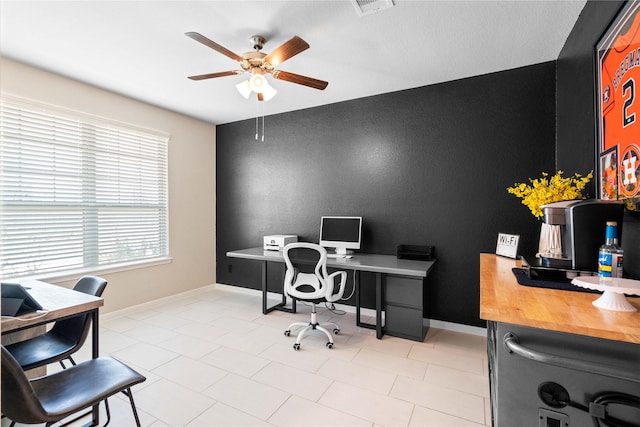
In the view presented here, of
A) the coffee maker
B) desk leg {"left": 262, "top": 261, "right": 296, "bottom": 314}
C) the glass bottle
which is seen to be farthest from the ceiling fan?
desk leg {"left": 262, "top": 261, "right": 296, "bottom": 314}

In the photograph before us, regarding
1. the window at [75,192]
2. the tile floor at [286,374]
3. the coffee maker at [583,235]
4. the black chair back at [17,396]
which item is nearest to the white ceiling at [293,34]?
the window at [75,192]

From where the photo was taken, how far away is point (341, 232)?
12.1 feet

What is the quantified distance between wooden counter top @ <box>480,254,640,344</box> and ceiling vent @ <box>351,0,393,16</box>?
194 centimetres

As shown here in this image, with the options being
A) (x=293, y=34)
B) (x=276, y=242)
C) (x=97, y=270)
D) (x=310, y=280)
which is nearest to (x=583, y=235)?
(x=310, y=280)

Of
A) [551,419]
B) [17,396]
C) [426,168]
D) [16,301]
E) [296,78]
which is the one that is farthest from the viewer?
Answer: [426,168]

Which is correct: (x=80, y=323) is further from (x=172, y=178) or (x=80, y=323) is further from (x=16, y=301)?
(x=172, y=178)

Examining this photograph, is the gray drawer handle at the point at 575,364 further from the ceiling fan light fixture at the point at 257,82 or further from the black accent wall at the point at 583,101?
the ceiling fan light fixture at the point at 257,82

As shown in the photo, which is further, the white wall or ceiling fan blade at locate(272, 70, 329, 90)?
the white wall

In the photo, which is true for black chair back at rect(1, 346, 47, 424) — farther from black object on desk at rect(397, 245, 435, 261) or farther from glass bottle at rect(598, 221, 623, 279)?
black object on desk at rect(397, 245, 435, 261)

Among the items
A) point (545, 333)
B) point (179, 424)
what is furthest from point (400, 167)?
point (179, 424)

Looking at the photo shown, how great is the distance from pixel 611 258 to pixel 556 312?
0.44 metres

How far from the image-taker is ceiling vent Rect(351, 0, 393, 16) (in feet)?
6.61

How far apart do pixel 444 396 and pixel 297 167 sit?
3.22m

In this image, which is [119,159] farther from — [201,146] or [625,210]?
[625,210]
